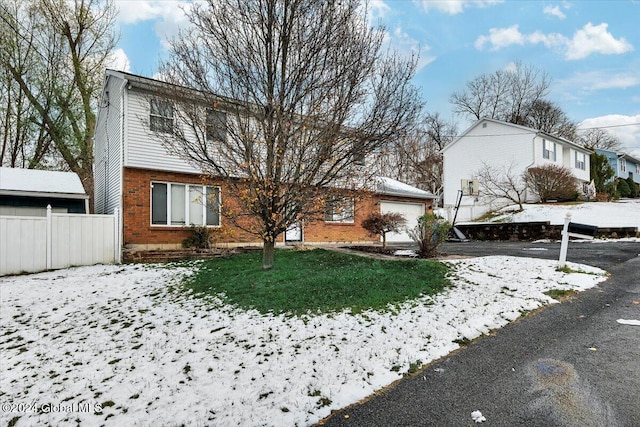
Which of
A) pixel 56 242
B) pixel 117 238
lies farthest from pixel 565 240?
pixel 56 242

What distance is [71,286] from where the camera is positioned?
24.0 ft

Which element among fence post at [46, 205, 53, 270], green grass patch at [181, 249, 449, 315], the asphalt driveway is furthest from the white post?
fence post at [46, 205, 53, 270]

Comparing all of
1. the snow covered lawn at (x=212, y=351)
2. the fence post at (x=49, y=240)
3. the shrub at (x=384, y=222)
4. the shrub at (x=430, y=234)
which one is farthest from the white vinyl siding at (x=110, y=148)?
the shrub at (x=430, y=234)

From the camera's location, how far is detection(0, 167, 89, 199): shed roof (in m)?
11.0

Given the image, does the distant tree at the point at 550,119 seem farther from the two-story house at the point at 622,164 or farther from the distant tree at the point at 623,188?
the distant tree at the point at 623,188

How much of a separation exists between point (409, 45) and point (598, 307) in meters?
Answer: 5.25

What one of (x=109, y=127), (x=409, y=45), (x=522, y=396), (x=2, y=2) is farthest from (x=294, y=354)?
(x=2, y=2)

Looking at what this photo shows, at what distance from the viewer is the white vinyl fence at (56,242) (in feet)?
28.9

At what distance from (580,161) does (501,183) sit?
1023 cm

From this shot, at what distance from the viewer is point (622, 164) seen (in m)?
39.9

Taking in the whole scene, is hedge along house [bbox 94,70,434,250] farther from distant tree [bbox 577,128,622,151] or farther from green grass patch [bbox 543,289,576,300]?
distant tree [bbox 577,128,622,151]

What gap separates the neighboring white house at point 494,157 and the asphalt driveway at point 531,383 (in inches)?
791

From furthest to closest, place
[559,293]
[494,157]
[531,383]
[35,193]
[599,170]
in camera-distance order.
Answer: [599,170]
[494,157]
[35,193]
[559,293]
[531,383]

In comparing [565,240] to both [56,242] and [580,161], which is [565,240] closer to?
[56,242]
